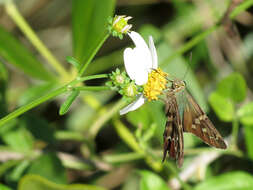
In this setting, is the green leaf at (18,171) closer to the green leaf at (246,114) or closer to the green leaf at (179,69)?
the green leaf at (179,69)

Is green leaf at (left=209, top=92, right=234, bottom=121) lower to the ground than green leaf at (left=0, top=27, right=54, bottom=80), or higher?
lower

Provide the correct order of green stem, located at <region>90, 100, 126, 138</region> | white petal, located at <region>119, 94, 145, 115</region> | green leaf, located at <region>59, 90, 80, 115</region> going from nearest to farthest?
1. green leaf, located at <region>59, 90, 80, 115</region>
2. white petal, located at <region>119, 94, 145, 115</region>
3. green stem, located at <region>90, 100, 126, 138</region>

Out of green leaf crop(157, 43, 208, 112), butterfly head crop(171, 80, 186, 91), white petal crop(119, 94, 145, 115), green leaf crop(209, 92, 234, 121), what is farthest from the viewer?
green leaf crop(157, 43, 208, 112)

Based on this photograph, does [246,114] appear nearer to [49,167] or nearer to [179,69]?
[179,69]


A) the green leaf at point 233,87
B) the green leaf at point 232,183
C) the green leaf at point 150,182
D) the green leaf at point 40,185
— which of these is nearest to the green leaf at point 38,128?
the green leaf at point 150,182

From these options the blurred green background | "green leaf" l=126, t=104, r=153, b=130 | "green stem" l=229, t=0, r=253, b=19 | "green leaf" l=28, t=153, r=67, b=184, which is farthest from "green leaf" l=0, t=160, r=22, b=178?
"green stem" l=229, t=0, r=253, b=19

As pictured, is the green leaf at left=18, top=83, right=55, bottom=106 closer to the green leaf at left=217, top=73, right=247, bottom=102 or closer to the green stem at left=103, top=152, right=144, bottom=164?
the green stem at left=103, top=152, right=144, bottom=164

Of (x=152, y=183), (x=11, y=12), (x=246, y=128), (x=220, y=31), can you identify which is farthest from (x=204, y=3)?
(x=152, y=183)
